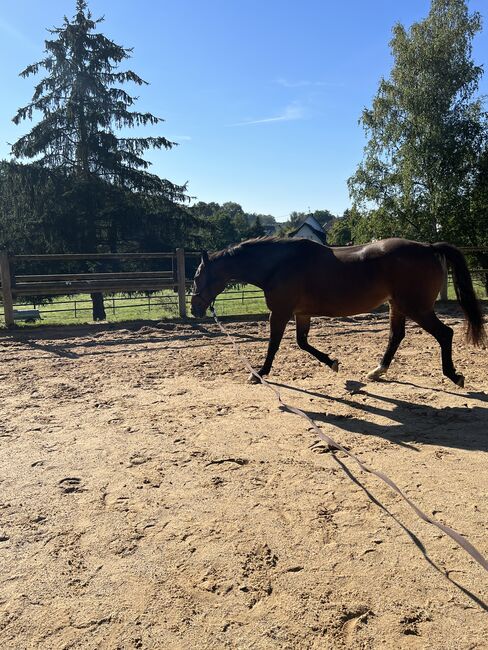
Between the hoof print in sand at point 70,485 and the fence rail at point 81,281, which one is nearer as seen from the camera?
the hoof print in sand at point 70,485

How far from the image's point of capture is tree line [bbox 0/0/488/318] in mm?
14688

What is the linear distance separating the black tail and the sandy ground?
56 cm

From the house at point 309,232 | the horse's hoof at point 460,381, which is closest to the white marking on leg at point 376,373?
the horse's hoof at point 460,381

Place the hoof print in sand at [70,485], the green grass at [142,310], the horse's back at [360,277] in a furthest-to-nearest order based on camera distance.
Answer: the green grass at [142,310], the horse's back at [360,277], the hoof print in sand at [70,485]

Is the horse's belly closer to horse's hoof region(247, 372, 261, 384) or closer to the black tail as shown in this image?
the black tail

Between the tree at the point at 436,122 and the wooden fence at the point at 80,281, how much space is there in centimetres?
1526

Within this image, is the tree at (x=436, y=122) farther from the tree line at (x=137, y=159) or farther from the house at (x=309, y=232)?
the house at (x=309, y=232)

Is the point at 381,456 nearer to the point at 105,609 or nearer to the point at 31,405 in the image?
the point at 105,609

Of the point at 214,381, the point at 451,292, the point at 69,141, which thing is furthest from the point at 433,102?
the point at 214,381

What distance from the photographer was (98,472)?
3076 mm

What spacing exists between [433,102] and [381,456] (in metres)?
22.7

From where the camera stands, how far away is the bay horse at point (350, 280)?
4715mm

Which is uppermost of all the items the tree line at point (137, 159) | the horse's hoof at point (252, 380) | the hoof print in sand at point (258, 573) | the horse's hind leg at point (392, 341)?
the tree line at point (137, 159)

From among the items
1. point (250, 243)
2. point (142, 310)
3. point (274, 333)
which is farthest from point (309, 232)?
point (274, 333)
